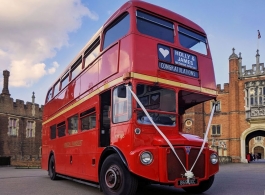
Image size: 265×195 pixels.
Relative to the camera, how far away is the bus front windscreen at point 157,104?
6.41 metres

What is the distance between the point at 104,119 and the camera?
7.76m

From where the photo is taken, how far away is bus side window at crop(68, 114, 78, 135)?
960cm

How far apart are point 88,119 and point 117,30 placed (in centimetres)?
265

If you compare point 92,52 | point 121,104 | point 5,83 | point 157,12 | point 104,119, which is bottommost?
point 104,119

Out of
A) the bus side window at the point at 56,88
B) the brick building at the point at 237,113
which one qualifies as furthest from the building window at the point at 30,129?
the bus side window at the point at 56,88

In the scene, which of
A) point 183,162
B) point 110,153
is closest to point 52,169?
point 110,153

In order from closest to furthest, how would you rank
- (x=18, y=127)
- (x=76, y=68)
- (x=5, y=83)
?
(x=76, y=68)
(x=5, y=83)
(x=18, y=127)

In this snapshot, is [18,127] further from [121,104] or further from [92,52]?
[121,104]

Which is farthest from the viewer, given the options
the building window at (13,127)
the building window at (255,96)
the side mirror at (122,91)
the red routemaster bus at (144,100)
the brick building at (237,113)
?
the building window at (13,127)

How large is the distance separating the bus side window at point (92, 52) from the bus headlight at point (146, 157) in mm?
3453

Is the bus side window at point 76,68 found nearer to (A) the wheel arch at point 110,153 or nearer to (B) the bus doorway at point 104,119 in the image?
(B) the bus doorway at point 104,119

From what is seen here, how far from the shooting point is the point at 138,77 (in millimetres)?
6434

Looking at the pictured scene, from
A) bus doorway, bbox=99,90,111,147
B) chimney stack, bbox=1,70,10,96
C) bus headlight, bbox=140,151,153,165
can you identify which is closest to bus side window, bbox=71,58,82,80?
bus doorway, bbox=99,90,111,147

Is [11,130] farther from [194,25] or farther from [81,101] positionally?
[194,25]
